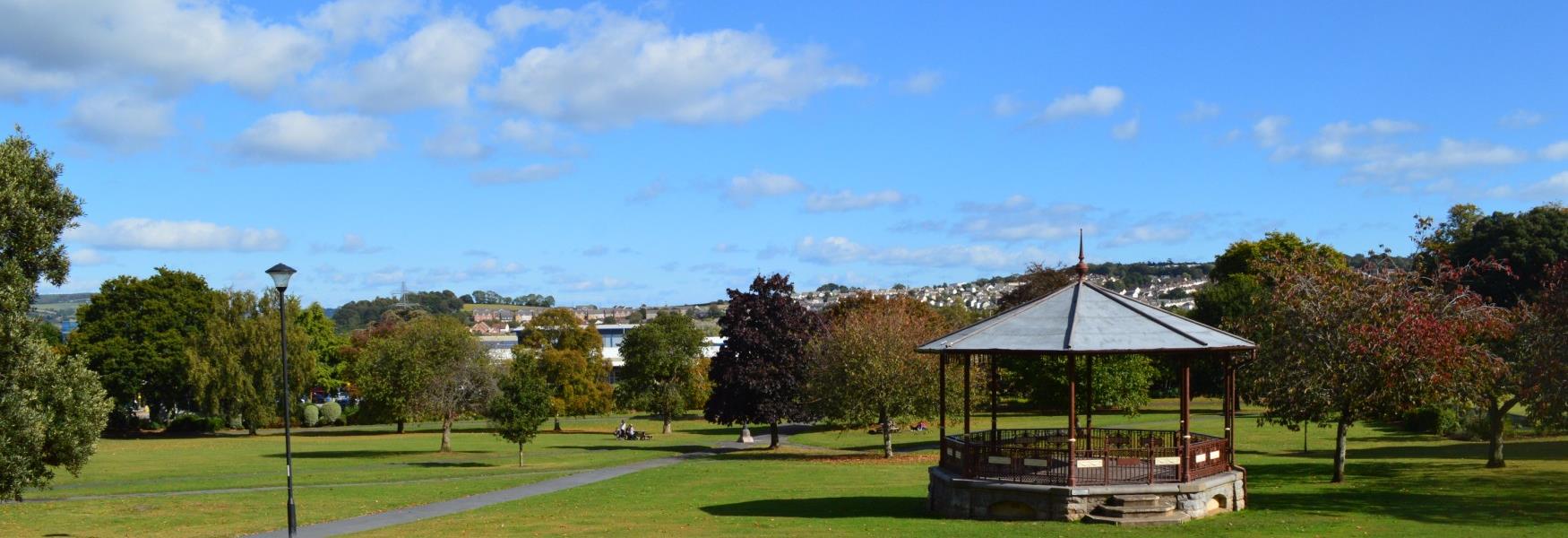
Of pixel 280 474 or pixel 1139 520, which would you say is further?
pixel 280 474

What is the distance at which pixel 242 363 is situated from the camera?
7669 centimetres

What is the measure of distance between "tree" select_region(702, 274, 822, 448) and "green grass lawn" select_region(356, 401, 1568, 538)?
37.1 feet

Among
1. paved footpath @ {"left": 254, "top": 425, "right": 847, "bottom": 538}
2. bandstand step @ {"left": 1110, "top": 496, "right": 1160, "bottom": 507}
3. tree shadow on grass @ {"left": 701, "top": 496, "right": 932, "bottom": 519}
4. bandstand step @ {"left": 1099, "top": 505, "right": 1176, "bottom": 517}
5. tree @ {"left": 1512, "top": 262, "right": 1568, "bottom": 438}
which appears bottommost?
paved footpath @ {"left": 254, "top": 425, "right": 847, "bottom": 538}

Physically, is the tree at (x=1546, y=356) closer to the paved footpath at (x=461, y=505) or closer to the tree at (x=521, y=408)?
the paved footpath at (x=461, y=505)

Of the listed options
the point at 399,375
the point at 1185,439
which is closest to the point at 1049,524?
the point at 1185,439

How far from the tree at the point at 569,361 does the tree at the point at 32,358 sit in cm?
4968

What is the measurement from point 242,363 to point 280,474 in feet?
116

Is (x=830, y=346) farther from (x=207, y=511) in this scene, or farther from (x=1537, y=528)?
(x=1537, y=528)

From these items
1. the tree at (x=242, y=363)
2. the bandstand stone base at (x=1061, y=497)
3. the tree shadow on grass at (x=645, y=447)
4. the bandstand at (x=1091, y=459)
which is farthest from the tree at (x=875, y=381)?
the tree at (x=242, y=363)

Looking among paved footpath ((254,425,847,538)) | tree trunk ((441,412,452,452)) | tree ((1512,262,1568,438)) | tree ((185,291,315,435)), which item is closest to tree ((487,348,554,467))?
paved footpath ((254,425,847,538))

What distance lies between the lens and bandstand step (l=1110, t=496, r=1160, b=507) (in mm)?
24516

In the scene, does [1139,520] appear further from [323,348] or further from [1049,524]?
[323,348]

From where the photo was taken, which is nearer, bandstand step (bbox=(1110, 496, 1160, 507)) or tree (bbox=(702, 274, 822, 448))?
bandstand step (bbox=(1110, 496, 1160, 507))

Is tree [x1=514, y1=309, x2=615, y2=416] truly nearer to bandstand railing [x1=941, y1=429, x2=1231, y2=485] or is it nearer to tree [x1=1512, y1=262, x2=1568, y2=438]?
bandstand railing [x1=941, y1=429, x2=1231, y2=485]
